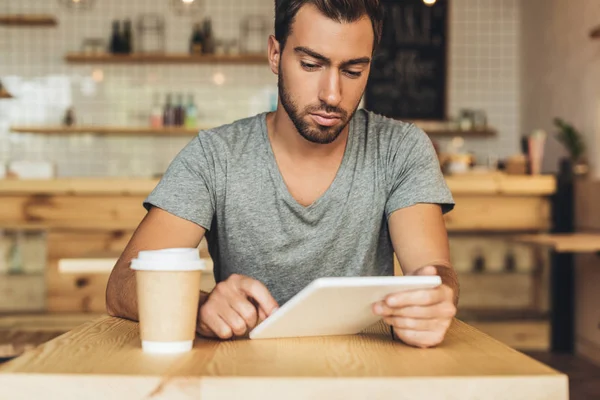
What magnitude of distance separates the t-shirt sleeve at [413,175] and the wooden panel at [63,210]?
274cm

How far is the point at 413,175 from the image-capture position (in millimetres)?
1574

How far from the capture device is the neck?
1.63m

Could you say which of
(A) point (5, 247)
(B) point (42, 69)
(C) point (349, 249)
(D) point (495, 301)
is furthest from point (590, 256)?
(B) point (42, 69)

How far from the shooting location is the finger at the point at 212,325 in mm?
1084

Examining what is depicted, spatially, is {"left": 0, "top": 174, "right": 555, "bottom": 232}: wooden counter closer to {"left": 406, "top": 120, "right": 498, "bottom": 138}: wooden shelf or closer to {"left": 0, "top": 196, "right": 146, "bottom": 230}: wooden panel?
{"left": 0, "top": 196, "right": 146, "bottom": 230}: wooden panel

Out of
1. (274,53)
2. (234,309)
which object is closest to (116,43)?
(274,53)

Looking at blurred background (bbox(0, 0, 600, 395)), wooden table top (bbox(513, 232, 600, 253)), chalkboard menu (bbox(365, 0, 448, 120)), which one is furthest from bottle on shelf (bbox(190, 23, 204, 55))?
wooden table top (bbox(513, 232, 600, 253))

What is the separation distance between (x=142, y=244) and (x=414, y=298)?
0.59 meters

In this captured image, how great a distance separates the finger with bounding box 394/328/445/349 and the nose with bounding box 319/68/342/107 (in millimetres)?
571

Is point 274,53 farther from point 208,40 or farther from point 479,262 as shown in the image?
point 208,40

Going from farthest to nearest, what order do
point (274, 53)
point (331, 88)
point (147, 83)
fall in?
point (147, 83) → point (274, 53) → point (331, 88)

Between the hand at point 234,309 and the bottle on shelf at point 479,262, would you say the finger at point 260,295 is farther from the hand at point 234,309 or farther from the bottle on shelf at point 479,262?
the bottle on shelf at point 479,262

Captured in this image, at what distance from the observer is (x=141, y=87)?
5941 mm

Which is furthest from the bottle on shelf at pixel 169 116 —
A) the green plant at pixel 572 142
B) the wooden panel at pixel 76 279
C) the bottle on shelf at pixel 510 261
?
the green plant at pixel 572 142
